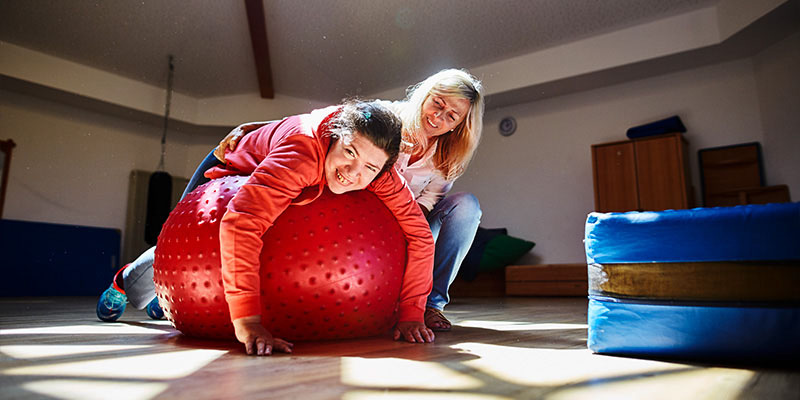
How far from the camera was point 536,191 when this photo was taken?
6094 mm

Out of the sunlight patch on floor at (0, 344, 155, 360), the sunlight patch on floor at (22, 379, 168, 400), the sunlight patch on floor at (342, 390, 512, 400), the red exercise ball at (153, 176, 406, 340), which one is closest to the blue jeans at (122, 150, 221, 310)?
the red exercise ball at (153, 176, 406, 340)

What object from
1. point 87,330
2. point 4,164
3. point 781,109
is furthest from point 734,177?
point 4,164

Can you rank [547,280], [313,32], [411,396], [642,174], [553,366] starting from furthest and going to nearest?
[313,32] → [547,280] → [642,174] → [553,366] → [411,396]

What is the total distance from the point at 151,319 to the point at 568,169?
4909mm

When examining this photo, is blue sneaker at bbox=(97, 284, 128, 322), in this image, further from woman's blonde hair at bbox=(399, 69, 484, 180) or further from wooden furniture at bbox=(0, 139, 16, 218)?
wooden furniture at bbox=(0, 139, 16, 218)

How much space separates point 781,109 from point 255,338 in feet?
17.2

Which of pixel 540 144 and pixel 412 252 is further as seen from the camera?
pixel 540 144

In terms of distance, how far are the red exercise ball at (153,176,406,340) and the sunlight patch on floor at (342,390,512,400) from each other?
0.57 meters

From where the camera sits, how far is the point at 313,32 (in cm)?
549

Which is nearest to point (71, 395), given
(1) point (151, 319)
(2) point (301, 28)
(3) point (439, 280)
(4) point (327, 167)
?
(4) point (327, 167)

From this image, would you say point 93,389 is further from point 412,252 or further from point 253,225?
point 412,252

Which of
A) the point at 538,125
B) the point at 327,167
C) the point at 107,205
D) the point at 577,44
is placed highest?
the point at 577,44

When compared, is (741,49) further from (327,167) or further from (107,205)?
(107,205)

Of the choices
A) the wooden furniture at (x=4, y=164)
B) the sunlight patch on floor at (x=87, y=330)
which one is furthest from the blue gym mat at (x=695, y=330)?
the wooden furniture at (x=4, y=164)
